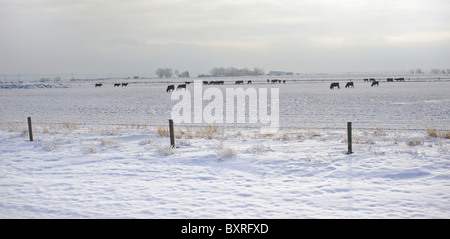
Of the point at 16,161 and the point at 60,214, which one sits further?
the point at 16,161

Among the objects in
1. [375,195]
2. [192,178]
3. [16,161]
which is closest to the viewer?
[375,195]

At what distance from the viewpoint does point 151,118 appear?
20.2 m
